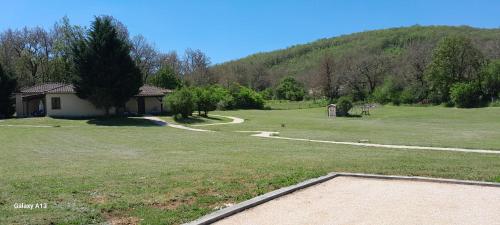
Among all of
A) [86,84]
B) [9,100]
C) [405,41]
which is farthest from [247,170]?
[405,41]

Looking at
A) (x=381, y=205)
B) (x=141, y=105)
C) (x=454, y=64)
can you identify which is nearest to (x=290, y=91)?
(x=454, y=64)

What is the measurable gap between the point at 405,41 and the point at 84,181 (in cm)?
12147

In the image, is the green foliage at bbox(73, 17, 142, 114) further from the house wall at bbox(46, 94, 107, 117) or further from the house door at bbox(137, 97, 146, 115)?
the house door at bbox(137, 97, 146, 115)

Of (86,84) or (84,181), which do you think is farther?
(86,84)

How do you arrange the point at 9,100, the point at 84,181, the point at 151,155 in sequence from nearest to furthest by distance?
the point at 84,181, the point at 151,155, the point at 9,100

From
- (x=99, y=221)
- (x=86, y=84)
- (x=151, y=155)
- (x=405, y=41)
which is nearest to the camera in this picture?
(x=99, y=221)

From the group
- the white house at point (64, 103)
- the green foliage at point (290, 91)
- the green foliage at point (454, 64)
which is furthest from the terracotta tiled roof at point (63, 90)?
the green foliage at point (290, 91)

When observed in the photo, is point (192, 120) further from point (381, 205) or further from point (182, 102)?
point (381, 205)

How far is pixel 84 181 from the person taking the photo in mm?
8938

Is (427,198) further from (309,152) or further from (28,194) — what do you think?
(309,152)

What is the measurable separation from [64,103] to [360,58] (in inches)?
2529

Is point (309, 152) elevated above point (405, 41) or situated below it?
below

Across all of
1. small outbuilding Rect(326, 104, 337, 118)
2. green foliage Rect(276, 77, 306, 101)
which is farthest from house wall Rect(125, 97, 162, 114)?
green foliage Rect(276, 77, 306, 101)

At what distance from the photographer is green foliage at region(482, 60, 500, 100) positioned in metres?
58.8
